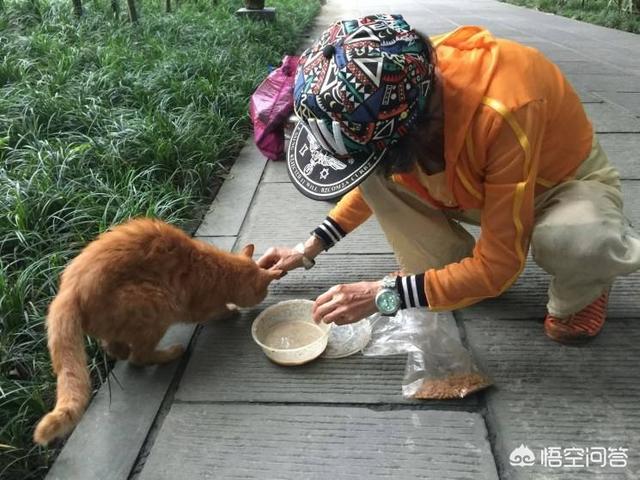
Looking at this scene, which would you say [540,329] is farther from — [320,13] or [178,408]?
[320,13]

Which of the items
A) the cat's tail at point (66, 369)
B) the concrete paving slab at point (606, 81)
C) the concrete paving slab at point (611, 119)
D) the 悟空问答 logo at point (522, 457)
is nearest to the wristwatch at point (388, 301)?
the 悟空问答 logo at point (522, 457)

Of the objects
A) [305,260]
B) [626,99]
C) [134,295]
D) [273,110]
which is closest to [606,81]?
[626,99]

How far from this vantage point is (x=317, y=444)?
1986 mm

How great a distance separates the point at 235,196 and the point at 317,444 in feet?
7.50

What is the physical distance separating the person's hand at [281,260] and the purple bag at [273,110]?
6.22 ft

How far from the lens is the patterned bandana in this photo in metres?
1.55

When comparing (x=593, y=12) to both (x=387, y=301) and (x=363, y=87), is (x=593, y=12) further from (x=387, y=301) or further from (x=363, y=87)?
(x=363, y=87)

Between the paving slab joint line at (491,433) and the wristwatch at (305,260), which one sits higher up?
the wristwatch at (305,260)

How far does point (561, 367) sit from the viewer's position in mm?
2271

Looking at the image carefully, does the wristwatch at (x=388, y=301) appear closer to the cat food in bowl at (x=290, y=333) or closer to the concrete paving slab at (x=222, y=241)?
the cat food in bowl at (x=290, y=333)

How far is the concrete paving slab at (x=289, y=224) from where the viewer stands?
3253 mm

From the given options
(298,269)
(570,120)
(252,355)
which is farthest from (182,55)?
(570,120)

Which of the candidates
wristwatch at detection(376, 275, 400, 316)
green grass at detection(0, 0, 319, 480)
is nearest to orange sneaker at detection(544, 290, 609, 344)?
wristwatch at detection(376, 275, 400, 316)

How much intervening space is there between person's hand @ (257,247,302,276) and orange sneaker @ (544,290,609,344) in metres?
1.25
